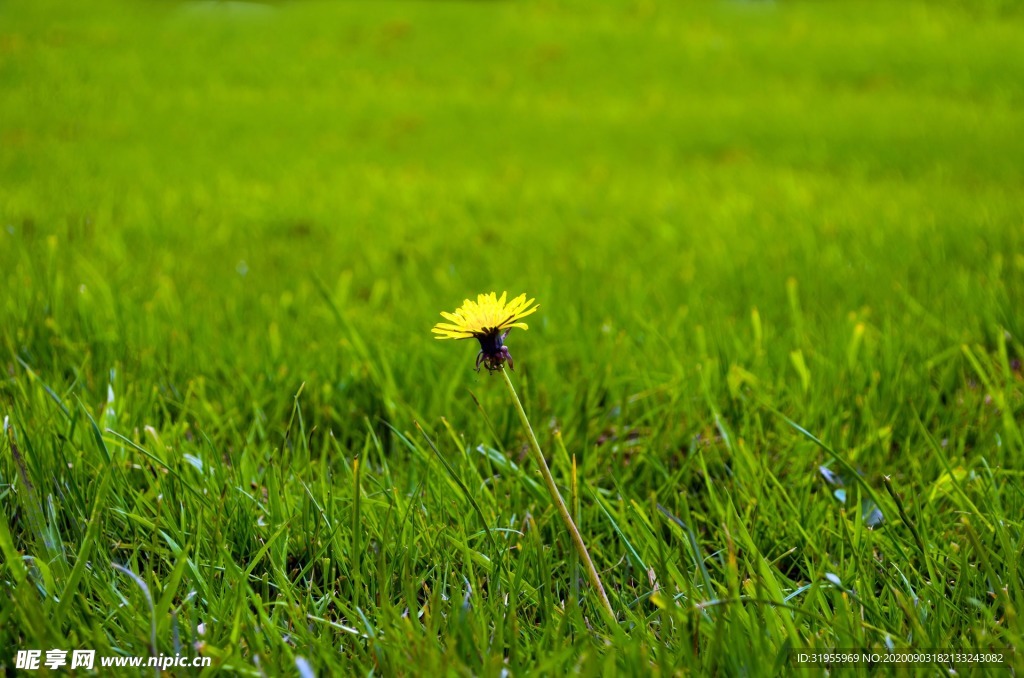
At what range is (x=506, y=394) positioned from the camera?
1736 mm

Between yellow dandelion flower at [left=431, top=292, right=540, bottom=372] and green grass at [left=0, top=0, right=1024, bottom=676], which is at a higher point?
yellow dandelion flower at [left=431, top=292, right=540, bottom=372]

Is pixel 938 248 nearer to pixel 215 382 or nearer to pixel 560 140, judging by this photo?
pixel 215 382

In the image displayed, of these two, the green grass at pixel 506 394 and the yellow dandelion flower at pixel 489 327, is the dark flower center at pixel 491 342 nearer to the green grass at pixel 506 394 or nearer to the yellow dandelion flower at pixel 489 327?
the yellow dandelion flower at pixel 489 327

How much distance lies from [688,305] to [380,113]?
16.7 feet

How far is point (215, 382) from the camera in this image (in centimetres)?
182

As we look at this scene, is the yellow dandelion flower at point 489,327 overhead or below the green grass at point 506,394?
overhead

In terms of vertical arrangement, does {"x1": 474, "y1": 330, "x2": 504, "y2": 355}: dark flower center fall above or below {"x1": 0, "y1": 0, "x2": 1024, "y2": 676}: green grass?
above

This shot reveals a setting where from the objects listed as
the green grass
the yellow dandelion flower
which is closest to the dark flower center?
the yellow dandelion flower

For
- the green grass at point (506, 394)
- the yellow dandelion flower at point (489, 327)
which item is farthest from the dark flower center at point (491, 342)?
the green grass at point (506, 394)

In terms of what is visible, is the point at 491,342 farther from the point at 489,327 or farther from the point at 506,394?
the point at 506,394

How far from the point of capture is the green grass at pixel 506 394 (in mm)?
985

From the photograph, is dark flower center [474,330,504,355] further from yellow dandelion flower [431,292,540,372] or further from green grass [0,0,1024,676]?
green grass [0,0,1024,676]

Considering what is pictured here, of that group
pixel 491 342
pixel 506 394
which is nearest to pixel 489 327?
pixel 491 342

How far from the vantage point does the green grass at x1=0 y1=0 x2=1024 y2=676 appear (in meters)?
0.98
